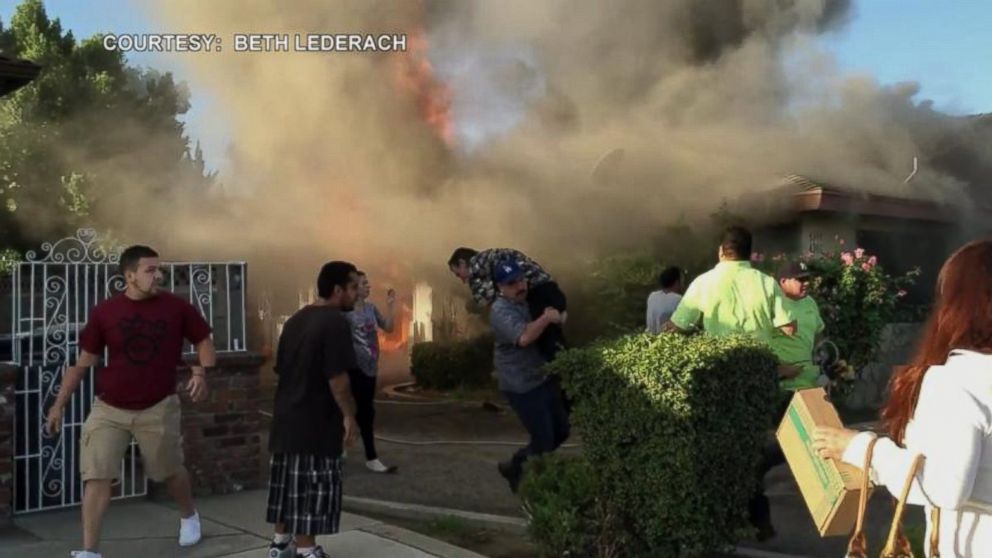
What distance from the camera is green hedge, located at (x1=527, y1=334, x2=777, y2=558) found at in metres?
3.96

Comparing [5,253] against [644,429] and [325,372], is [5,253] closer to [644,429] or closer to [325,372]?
[325,372]

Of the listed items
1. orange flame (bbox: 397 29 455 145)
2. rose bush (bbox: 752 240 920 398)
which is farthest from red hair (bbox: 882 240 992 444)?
orange flame (bbox: 397 29 455 145)

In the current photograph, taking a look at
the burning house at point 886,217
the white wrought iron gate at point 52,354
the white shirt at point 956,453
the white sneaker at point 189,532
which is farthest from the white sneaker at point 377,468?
the burning house at point 886,217

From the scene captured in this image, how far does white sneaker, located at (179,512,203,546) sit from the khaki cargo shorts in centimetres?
30

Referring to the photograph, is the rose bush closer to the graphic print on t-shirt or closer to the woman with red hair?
the graphic print on t-shirt

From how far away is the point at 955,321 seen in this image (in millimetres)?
2123

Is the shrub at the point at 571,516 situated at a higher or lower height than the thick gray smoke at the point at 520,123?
lower

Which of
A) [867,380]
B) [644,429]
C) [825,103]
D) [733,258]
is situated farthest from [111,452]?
[825,103]

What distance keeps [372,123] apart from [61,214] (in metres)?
6.53

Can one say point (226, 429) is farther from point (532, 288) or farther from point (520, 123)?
point (520, 123)

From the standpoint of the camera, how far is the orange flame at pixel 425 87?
47.2 ft

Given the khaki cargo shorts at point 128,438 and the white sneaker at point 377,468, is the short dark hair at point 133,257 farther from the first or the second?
the white sneaker at point 377,468

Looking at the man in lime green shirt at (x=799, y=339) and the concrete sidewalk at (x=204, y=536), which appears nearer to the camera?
the concrete sidewalk at (x=204, y=536)

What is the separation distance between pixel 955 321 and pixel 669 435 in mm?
1940
